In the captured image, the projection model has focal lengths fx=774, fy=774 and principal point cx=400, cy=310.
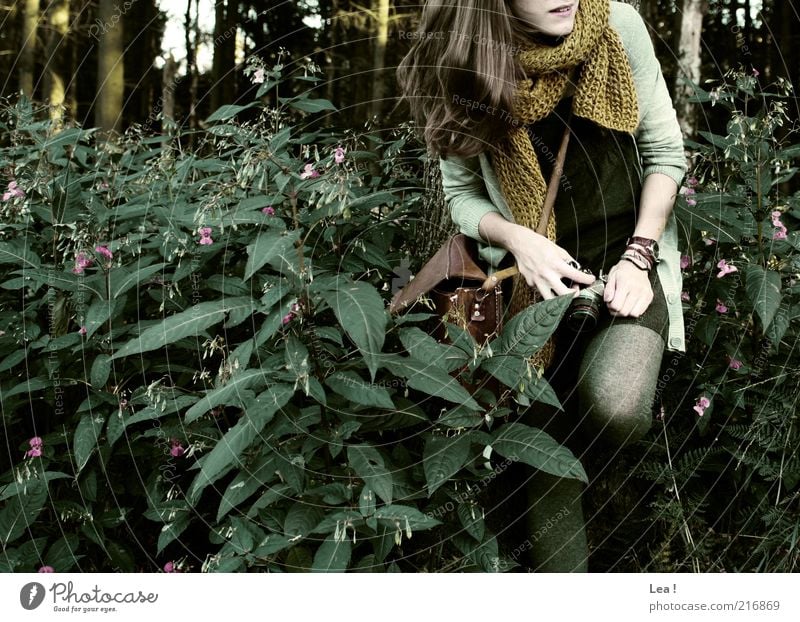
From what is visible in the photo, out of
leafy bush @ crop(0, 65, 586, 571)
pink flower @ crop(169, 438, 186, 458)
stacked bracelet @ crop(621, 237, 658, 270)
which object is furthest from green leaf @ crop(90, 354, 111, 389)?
stacked bracelet @ crop(621, 237, 658, 270)

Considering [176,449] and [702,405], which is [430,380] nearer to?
[176,449]

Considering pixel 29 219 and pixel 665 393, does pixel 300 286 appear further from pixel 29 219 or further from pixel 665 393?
pixel 665 393

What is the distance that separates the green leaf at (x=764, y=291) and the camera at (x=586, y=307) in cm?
33

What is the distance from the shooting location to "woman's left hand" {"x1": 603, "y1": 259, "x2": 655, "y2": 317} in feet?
5.56

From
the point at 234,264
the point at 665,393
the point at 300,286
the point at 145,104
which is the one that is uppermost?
the point at 300,286

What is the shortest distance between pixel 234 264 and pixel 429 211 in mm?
717

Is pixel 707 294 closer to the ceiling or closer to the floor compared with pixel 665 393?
closer to the ceiling

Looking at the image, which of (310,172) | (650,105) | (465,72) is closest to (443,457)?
(310,172)

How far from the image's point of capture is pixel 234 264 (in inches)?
78.9

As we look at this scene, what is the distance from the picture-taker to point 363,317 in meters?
1.33

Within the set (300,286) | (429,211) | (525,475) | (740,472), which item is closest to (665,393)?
(740,472)

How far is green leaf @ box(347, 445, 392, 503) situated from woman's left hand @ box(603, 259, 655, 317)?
0.62m
